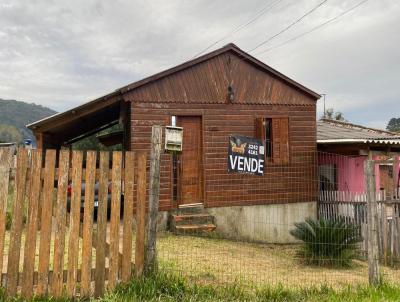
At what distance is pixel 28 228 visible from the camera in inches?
171

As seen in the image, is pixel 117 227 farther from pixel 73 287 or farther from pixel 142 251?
pixel 73 287

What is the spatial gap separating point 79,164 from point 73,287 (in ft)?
4.56

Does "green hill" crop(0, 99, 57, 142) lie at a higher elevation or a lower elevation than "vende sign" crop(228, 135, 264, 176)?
higher

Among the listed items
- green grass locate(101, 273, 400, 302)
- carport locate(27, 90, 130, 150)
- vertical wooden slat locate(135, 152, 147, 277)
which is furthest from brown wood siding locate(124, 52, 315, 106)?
green grass locate(101, 273, 400, 302)

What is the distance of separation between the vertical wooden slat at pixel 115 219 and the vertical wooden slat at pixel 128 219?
0.08 m

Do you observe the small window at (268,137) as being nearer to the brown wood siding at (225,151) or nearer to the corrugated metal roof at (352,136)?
the brown wood siding at (225,151)

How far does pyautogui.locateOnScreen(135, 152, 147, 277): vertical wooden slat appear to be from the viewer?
15.3 ft

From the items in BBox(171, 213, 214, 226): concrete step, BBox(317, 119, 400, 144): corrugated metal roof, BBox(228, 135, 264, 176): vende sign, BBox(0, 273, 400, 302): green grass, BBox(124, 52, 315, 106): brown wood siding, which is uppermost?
BBox(124, 52, 315, 106): brown wood siding

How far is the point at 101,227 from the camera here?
179 inches

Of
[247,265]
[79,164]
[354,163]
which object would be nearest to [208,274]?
[247,265]

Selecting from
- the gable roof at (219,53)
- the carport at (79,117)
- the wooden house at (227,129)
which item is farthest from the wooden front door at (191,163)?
the carport at (79,117)

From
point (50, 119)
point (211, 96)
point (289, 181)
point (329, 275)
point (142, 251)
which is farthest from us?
point (289, 181)

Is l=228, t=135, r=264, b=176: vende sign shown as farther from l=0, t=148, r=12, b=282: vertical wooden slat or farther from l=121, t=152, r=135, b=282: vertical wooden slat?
l=0, t=148, r=12, b=282: vertical wooden slat

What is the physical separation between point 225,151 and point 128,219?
6916 millimetres
